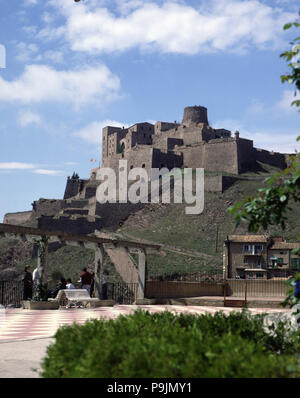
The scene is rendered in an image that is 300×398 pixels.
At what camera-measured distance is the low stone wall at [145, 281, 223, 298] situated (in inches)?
746

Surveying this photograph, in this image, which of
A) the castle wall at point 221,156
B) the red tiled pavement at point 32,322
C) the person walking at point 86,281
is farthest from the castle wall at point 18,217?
the red tiled pavement at point 32,322

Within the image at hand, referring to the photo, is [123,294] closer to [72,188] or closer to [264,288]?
[264,288]

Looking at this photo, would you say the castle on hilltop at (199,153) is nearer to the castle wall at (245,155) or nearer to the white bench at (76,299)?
the castle wall at (245,155)

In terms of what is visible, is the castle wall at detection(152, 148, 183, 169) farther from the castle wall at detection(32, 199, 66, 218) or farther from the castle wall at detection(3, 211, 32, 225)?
the castle wall at detection(3, 211, 32, 225)

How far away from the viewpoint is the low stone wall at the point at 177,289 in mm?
18938

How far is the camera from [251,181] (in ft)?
221

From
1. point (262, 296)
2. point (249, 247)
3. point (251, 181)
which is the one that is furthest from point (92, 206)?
point (262, 296)

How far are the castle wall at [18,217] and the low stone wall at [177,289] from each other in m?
58.0

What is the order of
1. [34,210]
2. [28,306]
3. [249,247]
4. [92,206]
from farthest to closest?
[34,210]
[92,206]
[249,247]
[28,306]
